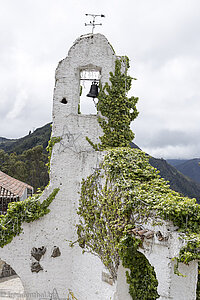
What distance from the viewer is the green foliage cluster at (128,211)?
15.1ft

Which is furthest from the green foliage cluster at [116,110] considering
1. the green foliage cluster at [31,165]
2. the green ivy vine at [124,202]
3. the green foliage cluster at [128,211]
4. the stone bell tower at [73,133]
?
the green foliage cluster at [31,165]

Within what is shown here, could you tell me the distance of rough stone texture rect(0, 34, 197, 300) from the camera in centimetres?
786

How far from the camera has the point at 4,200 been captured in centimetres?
1356

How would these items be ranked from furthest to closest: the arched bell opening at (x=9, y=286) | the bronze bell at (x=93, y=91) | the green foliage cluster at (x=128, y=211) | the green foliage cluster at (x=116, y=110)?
the arched bell opening at (x=9, y=286) → the bronze bell at (x=93, y=91) → the green foliage cluster at (x=116, y=110) → the green foliage cluster at (x=128, y=211)

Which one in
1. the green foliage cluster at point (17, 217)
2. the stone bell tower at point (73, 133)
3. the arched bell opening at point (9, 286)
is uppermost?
the stone bell tower at point (73, 133)

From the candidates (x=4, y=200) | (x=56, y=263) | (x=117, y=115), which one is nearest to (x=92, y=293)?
(x=56, y=263)

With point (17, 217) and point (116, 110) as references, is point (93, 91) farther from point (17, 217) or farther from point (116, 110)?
point (17, 217)

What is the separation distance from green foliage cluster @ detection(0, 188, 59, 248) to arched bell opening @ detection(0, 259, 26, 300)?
138 inches

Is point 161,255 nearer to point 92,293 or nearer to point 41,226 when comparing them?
point 92,293

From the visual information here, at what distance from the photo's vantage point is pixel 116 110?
8.29m

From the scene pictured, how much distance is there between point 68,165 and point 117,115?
226 centimetres

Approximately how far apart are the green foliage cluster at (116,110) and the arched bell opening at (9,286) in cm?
680

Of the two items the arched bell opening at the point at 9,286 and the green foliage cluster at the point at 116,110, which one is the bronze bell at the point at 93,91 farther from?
the arched bell opening at the point at 9,286

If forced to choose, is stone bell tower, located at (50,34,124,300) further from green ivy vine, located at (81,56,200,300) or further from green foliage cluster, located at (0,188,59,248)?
green foliage cluster, located at (0,188,59,248)
